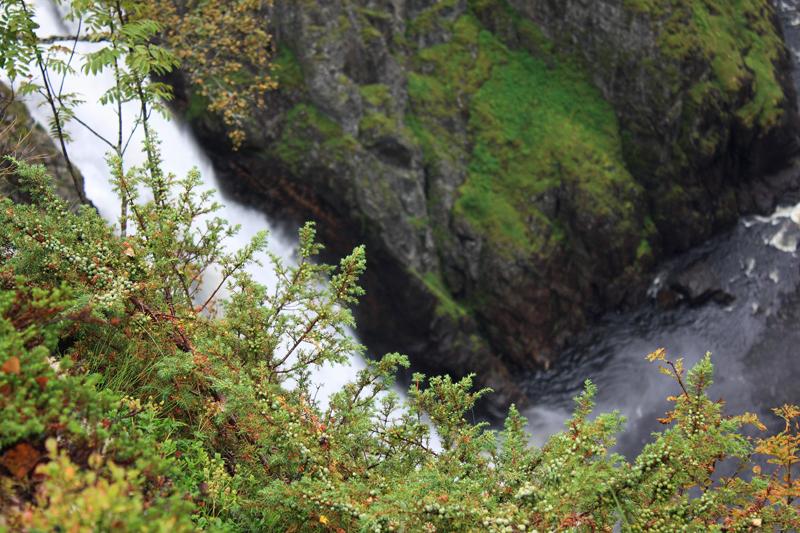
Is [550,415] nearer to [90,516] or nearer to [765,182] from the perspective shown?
[765,182]

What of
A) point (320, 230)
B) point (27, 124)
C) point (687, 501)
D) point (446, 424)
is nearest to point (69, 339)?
point (446, 424)

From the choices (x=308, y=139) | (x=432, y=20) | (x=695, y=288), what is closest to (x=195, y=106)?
(x=308, y=139)

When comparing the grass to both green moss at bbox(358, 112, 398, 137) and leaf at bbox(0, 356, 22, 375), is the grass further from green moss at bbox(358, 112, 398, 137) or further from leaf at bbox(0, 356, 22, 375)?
leaf at bbox(0, 356, 22, 375)

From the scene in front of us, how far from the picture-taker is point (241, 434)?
15.6ft

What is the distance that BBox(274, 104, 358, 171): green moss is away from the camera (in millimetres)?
15266

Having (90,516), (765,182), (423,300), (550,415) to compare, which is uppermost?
(765,182)

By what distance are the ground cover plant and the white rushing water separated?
6.90 m

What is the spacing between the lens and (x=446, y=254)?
1622 cm

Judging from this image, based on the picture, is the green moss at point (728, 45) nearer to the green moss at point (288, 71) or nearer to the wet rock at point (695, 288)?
the wet rock at point (695, 288)

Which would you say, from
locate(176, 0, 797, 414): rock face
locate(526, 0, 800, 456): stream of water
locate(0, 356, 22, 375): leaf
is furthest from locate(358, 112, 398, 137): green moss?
locate(0, 356, 22, 375): leaf

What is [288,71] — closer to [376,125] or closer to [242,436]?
[376,125]

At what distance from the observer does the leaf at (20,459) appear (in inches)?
98.8

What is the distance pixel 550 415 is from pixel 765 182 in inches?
451

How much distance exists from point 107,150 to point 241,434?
9.57 meters
